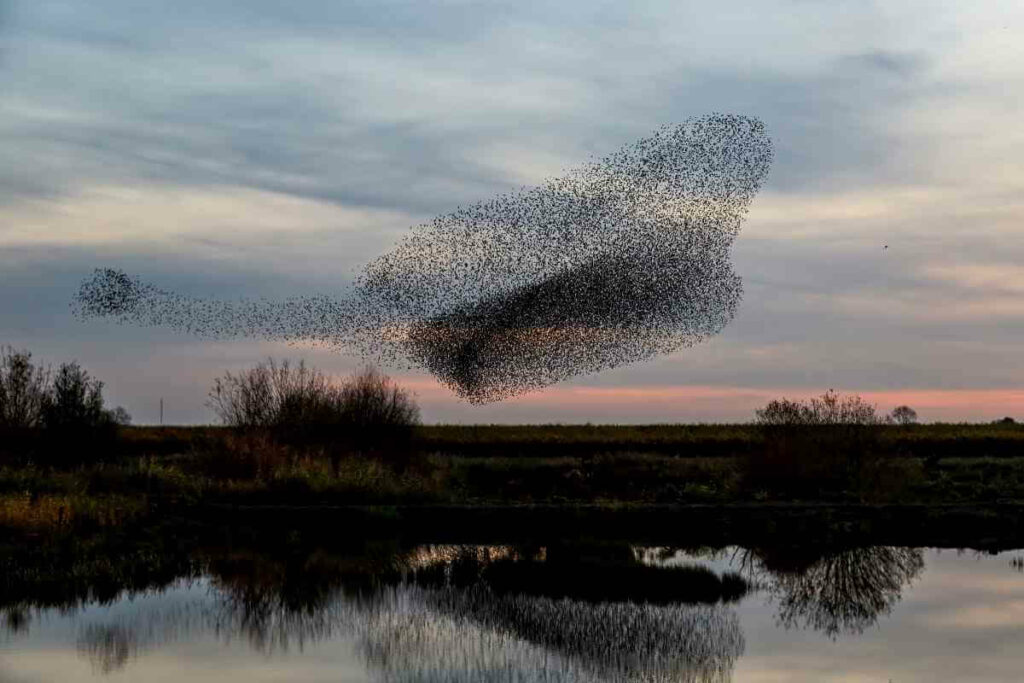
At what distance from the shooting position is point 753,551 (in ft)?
69.2

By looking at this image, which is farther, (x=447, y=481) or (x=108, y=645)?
(x=447, y=481)

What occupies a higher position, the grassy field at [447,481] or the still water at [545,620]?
the grassy field at [447,481]

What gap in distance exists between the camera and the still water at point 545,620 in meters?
12.1

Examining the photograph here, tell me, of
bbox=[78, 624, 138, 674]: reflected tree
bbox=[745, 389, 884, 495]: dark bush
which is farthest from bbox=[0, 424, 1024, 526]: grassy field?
bbox=[78, 624, 138, 674]: reflected tree

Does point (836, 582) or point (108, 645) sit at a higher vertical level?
point (836, 582)

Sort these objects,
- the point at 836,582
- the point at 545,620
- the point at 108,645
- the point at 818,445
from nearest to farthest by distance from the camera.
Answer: the point at 108,645 < the point at 545,620 < the point at 836,582 < the point at 818,445

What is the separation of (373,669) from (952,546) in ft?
42.0

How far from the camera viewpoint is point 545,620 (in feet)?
48.8

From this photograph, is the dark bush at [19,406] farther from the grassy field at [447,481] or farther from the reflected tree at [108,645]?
the reflected tree at [108,645]

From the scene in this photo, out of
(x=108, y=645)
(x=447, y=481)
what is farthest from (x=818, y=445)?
(x=108, y=645)

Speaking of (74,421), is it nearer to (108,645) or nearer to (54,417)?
(54,417)

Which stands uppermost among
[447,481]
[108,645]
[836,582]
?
[447,481]

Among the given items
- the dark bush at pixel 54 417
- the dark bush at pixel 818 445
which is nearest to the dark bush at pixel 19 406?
the dark bush at pixel 54 417

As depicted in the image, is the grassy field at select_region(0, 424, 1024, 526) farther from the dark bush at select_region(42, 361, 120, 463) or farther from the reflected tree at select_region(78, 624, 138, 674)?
the reflected tree at select_region(78, 624, 138, 674)
